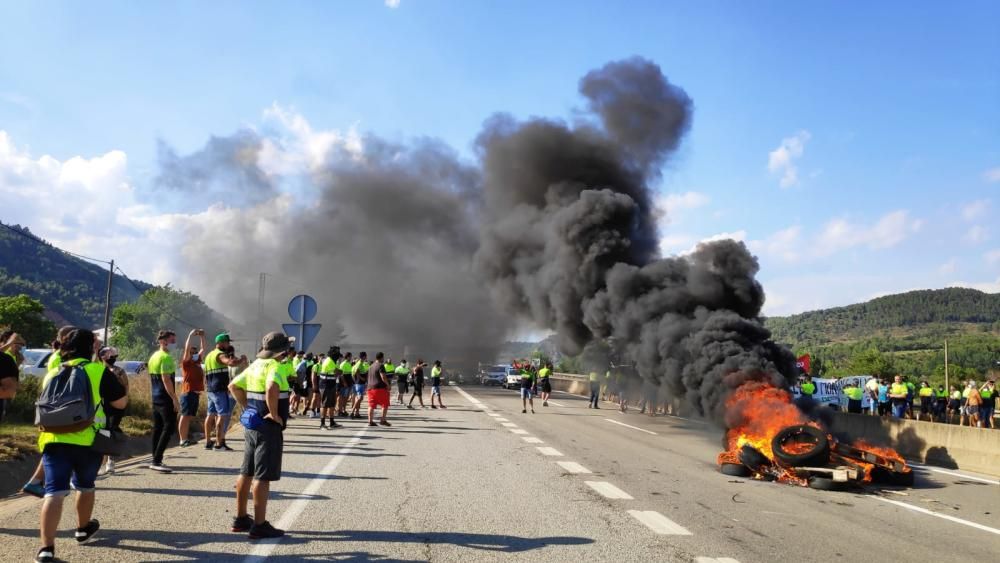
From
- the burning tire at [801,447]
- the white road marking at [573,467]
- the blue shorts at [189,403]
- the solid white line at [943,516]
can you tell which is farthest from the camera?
the blue shorts at [189,403]

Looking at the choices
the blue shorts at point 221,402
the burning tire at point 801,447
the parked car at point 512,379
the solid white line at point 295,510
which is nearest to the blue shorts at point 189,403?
the blue shorts at point 221,402

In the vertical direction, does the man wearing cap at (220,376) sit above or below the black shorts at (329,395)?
above

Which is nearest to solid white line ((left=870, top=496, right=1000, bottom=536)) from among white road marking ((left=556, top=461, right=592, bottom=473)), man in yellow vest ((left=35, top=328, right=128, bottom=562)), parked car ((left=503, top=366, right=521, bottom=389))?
white road marking ((left=556, top=461, right=592, bottom=473))

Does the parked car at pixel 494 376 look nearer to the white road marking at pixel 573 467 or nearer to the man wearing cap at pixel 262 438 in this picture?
the white road marking at pixel 573 467

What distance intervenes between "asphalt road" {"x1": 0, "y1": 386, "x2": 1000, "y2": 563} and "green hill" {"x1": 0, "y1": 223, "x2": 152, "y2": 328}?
12153 centimetres

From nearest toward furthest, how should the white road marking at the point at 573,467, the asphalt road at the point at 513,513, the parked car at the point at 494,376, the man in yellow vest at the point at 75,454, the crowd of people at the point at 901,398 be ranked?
the man in yellow vest at the point at 75,454, the asphalt road at the point at 513,513, the white road marking at the point at 573,467, the crowd of people at the point at 901,398, the parked car at the point at 494,376

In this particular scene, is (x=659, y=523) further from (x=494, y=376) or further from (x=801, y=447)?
(x=494, y=376)

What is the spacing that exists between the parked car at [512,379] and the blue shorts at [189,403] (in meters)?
34.9

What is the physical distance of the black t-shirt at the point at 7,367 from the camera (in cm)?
616

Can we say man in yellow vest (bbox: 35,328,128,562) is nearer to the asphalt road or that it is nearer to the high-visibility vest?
the high-visibility vest

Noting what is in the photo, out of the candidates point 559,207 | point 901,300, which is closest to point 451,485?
point 559,207

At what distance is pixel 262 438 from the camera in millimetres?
5504

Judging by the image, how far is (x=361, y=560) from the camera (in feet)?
15.9

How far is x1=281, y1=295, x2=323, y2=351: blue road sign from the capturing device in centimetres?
1634
